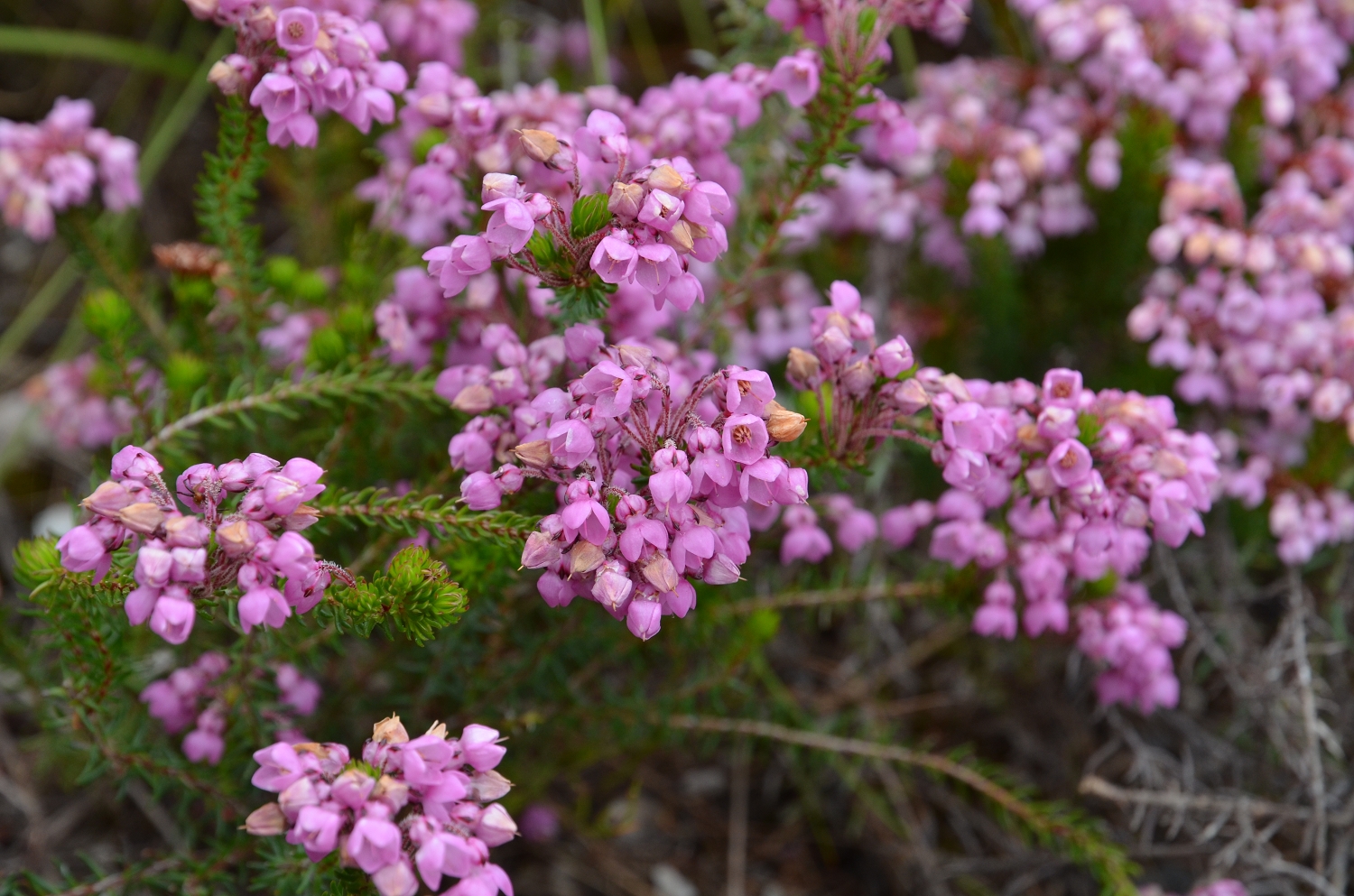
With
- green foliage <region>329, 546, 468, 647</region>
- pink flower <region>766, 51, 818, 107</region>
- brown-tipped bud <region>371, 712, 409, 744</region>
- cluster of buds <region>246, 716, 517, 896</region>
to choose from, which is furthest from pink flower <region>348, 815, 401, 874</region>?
pink flower <region>766, 51, 818, 107</region>

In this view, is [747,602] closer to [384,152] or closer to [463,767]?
[463,767]

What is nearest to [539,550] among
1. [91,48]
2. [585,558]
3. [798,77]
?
[585,558]

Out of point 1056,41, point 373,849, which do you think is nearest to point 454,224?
point 373,849

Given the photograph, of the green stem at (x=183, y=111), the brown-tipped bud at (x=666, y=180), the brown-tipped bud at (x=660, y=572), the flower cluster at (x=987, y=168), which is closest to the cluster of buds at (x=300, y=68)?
the brown-tipped bud at (x=666, y=180)

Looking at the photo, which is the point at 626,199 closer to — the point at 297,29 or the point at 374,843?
the point at 297,29

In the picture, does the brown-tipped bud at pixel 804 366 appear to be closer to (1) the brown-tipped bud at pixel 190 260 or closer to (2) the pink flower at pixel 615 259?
(2) the pink flower at pixel 615 259

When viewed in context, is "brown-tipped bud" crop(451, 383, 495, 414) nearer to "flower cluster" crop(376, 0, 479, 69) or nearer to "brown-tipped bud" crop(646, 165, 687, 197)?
"brown-tipped bud" crop(646, 165, 687, 197)
